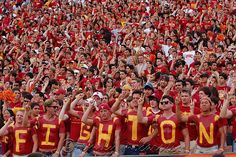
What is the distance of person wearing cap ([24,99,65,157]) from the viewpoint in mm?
11461

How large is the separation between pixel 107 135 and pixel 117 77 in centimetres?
439

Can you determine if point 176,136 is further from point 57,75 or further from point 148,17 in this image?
point 148,17

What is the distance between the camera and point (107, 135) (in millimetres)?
11031

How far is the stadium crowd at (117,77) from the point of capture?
10.8m

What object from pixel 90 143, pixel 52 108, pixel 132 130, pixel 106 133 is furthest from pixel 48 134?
pixel 132 130

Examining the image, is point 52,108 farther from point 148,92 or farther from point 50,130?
point 148,92

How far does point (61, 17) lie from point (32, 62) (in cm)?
603

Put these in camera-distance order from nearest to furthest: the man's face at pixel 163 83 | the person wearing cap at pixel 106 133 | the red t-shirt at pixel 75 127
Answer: the person wearing cap at pixel 106 133, the red t-shirt at pixel 75 127, the man's face at pixel 163 83

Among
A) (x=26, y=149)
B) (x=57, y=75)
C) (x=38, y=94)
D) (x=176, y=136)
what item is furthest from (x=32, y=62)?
(x=176, y=136)

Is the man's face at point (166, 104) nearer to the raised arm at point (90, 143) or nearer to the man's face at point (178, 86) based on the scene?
the raised arm at point (90, 143)

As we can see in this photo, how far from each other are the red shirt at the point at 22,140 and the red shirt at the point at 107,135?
3.79 ft

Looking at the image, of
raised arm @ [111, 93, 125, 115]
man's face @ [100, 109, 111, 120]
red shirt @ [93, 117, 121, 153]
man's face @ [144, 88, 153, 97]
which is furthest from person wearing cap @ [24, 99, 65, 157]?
man's face @ [144, 88, 153, 97]

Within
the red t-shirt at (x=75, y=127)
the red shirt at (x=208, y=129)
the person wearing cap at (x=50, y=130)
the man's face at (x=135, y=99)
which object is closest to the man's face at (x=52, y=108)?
the person wearing cap at (x=50, y=130)

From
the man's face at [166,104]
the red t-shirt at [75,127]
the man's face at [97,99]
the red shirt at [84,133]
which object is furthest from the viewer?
the man's face at [97,99]
